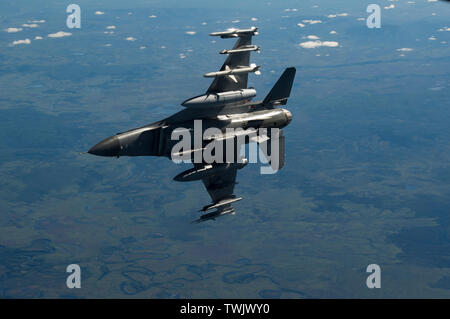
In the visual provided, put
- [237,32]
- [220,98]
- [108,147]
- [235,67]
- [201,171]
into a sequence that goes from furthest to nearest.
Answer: [235,67] < [201,171] < [237,32] < [220,98] < [108,147]

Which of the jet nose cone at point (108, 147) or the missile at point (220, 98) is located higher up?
the missile at point (220, 98)

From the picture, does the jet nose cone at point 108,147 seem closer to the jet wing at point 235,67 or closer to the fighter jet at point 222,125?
the fighter jet at point 222,125

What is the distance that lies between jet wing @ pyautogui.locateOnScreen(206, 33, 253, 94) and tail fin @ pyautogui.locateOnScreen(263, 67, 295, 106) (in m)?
2.35

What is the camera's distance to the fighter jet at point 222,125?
3622 cm

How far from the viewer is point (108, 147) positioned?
34812 millimetres

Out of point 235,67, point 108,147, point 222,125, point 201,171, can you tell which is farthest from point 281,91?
point 108,147

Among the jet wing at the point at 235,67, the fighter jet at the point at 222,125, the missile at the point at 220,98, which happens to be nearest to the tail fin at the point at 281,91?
the fighter jet at the point at 222,125

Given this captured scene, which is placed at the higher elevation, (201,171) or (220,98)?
(220,98)

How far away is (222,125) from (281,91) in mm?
6097

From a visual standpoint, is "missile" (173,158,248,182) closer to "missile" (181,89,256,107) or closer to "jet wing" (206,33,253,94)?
"missile" (181,89,256,107)

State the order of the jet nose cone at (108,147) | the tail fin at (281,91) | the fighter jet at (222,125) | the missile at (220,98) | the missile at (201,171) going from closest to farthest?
the jet nose cone at (108,147)
the missile at (220,98)
the fighter jet at (222,125)
the missile at (201,171)
the tail fin at (281,91)

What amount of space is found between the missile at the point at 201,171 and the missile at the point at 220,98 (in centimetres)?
527

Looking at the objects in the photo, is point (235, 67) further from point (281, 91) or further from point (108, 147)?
point (108, 147)
